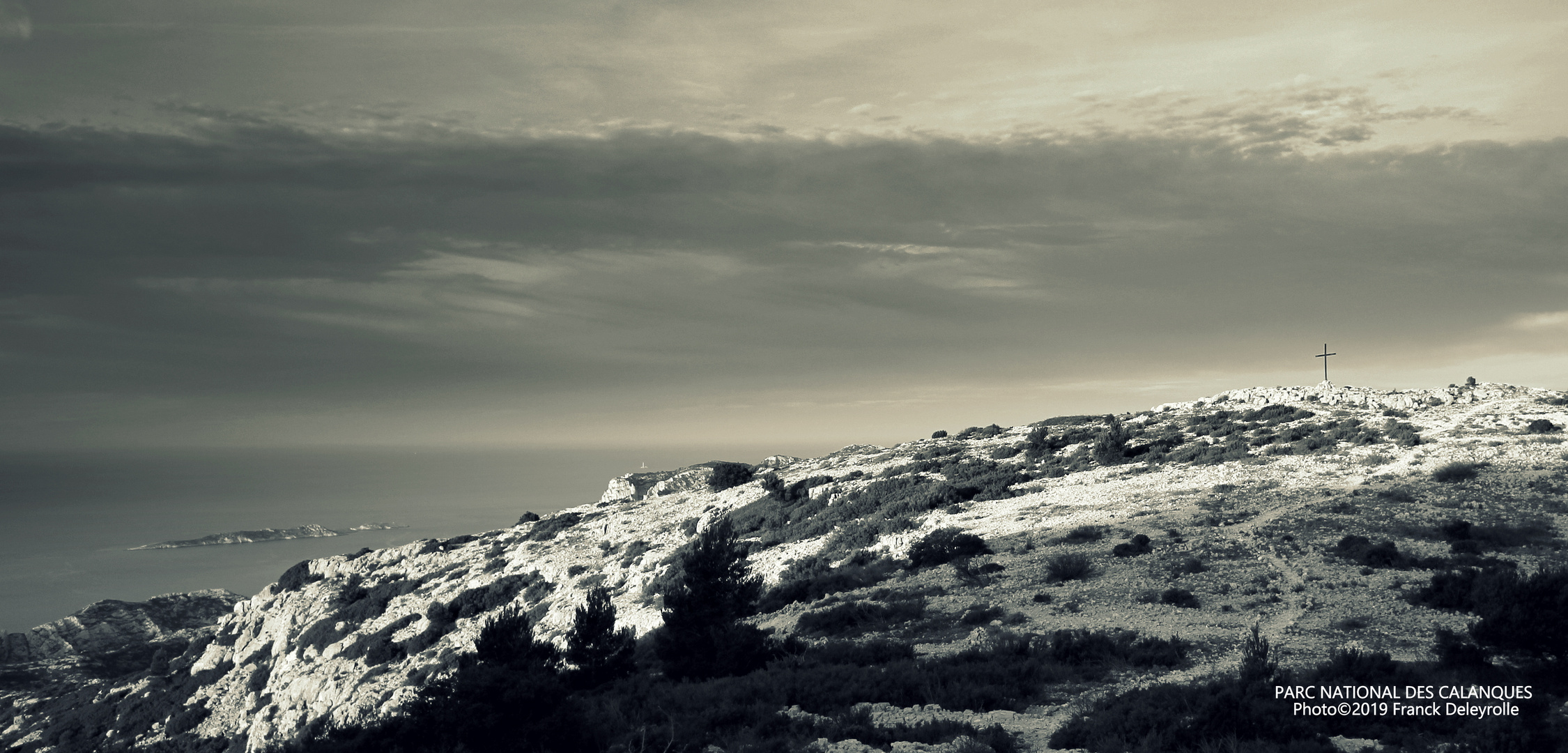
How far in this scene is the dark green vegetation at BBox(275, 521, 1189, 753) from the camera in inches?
442

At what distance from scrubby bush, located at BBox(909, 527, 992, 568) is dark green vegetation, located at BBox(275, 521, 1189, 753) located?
158 inches

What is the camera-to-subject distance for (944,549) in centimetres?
2706

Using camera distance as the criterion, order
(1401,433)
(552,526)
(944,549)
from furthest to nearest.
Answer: (552,526) → (1401,433) → (944,549)

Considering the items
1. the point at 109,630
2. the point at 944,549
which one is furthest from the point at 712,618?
the point at 109,630

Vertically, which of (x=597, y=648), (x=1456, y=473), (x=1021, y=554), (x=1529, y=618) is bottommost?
(x=597, y=648)

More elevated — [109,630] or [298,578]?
[298,578]

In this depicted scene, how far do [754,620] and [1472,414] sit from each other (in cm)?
4274

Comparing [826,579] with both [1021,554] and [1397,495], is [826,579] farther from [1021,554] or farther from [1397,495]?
[1397,495]

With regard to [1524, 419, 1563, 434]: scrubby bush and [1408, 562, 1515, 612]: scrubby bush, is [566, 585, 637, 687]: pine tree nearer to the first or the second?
[1408, 562, 1515, 612]: scrubby bush

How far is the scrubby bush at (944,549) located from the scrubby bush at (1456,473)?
18755 millimetres

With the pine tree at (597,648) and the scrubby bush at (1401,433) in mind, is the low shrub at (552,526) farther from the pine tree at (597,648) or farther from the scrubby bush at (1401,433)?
the scrubby bush at (1401,433)

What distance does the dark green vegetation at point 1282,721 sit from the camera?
33.1ft

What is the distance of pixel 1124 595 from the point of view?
20.9m

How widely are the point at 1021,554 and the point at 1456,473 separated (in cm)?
1865
